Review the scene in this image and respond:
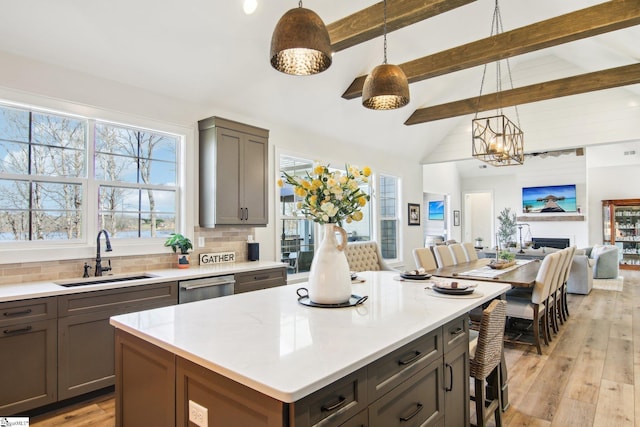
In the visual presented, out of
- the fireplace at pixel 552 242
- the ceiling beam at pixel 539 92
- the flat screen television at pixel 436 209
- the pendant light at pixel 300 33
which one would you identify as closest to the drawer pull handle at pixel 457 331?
the pendant light at pixel 300 33

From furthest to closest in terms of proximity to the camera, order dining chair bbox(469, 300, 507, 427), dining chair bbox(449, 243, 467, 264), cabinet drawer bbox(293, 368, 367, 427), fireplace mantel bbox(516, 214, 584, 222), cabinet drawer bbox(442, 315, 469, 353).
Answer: fireplace mantel bbox(516, 214, 584, 222)
dining chair bbox(449, 243, 467, 264)
dining chair bbox(469, 300, 507, 427)
cabinet drawer bbox(442, 315, 469, 353)
cabinet drawer bbox(293, 368, 367, 427)

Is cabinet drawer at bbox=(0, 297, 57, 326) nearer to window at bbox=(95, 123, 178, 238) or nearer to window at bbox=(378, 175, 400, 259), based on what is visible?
window at bbox=(95, 123, 178, 238)

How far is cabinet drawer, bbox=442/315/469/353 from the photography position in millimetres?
1800

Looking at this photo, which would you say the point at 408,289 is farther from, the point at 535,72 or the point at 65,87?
the point at 535,72

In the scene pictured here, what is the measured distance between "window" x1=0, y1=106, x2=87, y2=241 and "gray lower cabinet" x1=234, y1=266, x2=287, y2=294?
1508 millimetres

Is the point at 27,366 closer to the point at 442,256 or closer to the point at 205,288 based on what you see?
the point at 205,288

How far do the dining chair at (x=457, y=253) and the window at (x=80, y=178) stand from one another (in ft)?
13.2

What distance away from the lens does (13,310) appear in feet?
7.98

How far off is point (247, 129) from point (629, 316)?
586 cm

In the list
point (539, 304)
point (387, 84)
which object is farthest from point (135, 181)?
point (539, 304)

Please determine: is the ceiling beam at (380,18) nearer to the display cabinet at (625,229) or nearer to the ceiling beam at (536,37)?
the ceiling beam at (536,37)

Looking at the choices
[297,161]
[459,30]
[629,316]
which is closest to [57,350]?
[297,161]

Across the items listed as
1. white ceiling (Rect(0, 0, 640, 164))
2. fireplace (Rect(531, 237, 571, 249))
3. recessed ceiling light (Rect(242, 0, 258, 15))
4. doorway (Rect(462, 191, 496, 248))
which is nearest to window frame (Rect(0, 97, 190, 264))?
white ceiling (Rect(0, 0, 640, 164))

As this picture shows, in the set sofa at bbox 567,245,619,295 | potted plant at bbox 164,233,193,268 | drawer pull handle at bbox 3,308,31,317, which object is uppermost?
potted plant at bbox 164,233,193,268
